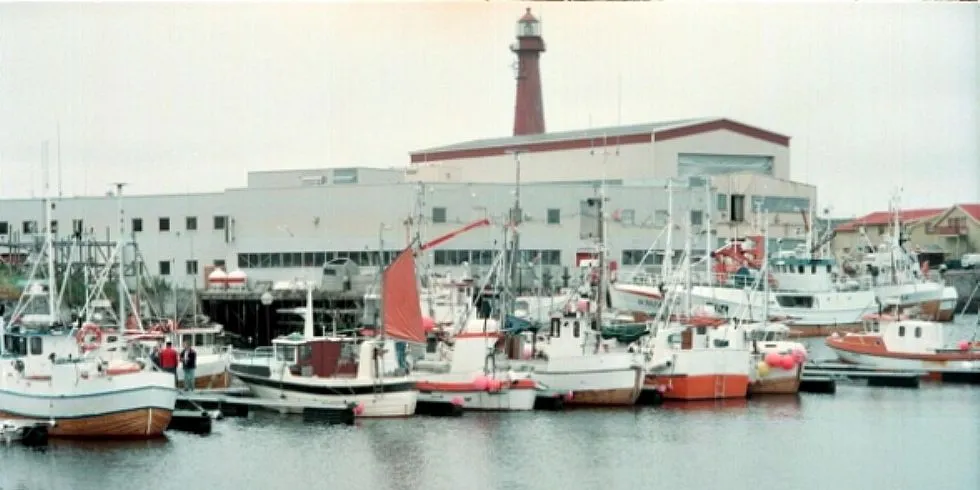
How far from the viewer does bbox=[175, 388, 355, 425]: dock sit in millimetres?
31953

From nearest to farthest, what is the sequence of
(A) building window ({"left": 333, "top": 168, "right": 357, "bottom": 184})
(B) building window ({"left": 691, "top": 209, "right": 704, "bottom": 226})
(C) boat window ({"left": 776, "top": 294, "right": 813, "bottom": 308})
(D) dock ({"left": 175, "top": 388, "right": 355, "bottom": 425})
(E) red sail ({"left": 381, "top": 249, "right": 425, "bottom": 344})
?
1. (D) dock ({"left": 175, "top": 388, "right": 355, "bottom": 425})
2. (E) red sail ({"left": 381, "top": 249, "right": 425, "bottom": 344})
3. (C) boat window ({"left": 776, "top": 294, "right": 813, "bottom": 308})
4. (A) building window ({"left": 333, "top": 168, "right": 357, "bottom": 184})
5. (B) building window ({"left": 691, "top": 209, "right": 704, "bottom": 226})

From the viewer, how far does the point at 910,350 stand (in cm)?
4306

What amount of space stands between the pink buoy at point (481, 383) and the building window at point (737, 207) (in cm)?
3318

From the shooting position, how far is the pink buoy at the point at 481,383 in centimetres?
3384

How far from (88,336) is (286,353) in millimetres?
4845

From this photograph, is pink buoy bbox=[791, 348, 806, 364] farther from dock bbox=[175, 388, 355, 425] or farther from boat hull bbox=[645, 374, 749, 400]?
dock bbox=[175, 388, 355, 425]

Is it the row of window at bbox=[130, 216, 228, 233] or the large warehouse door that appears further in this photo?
the large warehouse door

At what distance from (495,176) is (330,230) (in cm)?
1343

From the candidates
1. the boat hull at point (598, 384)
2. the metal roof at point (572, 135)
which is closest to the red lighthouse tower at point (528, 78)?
the metal roof at point (572, 135)

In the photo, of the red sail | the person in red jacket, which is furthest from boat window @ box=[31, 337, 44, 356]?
the red sail

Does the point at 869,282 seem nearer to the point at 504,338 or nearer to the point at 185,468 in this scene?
the point at 504,338

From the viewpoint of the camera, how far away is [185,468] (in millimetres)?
26969

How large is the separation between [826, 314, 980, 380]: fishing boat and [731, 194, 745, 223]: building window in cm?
2062

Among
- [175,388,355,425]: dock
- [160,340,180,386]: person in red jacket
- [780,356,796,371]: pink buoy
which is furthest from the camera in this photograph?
[780,356,796,371]: pink buoy
